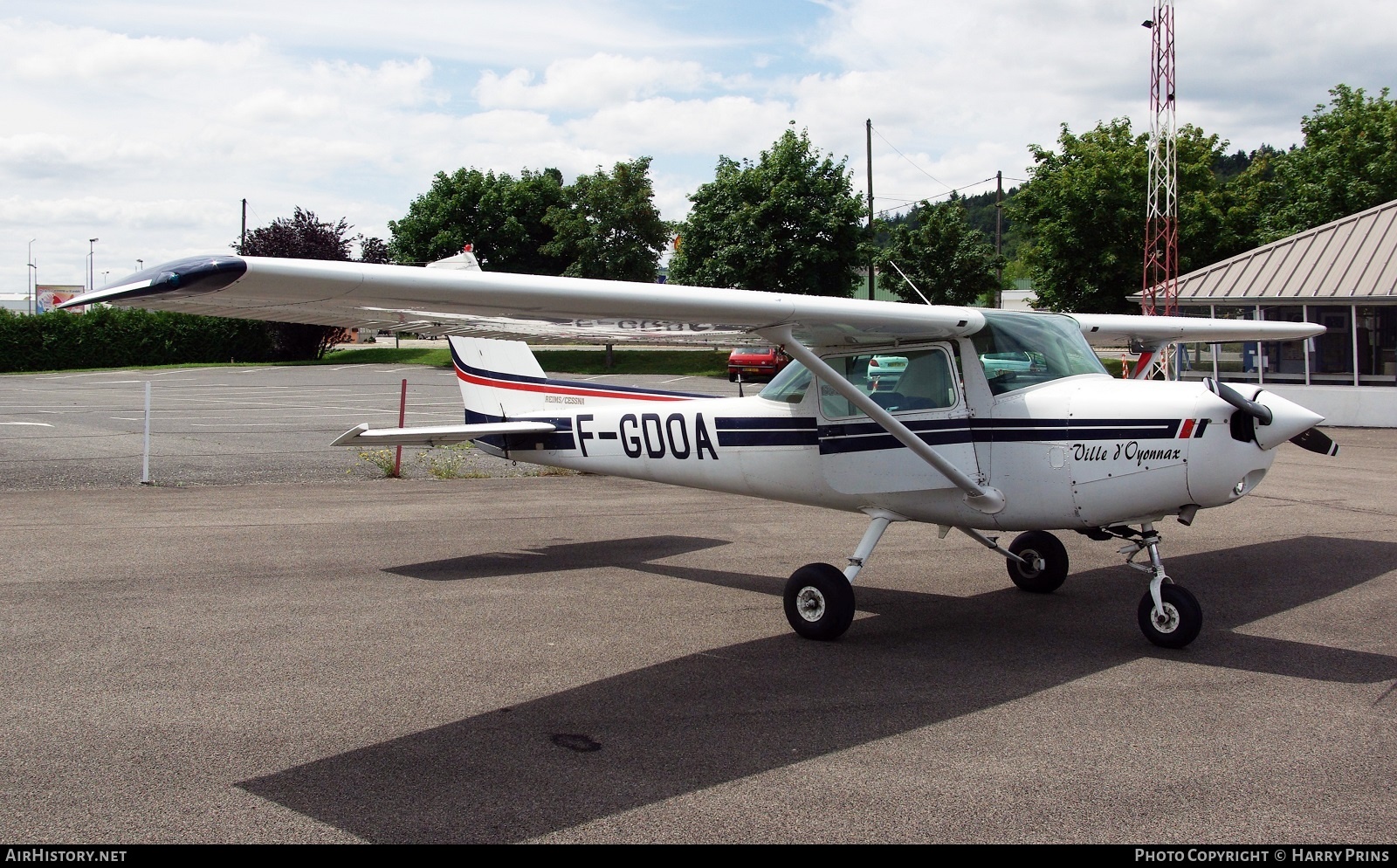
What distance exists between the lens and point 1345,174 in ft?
130

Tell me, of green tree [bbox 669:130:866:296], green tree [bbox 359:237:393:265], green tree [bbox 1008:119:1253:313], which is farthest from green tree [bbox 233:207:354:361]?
green tree [bbox 1008:119:1253:313]

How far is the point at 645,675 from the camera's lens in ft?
21.2

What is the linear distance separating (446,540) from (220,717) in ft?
17.1

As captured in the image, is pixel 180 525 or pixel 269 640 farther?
pixel 180 525

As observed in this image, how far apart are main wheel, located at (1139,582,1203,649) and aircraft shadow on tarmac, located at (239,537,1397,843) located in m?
0.11

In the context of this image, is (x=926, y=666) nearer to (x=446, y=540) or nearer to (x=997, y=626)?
(x=997, y=626)

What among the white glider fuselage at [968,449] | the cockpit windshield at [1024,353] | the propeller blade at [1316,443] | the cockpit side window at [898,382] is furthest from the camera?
the cockpit side window at [898,382]

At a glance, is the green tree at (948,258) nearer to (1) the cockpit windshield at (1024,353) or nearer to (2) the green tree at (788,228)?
(2) the green tree at (788,228)

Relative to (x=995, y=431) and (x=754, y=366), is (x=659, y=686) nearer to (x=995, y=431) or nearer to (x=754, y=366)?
(x=995, y=431)

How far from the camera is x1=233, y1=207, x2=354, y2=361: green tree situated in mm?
54844

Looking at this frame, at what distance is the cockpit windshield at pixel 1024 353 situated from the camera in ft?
24.1

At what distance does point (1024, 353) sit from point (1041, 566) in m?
2.06

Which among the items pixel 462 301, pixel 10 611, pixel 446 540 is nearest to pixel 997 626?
pixel 462 301

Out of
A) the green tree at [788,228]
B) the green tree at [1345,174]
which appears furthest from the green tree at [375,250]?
the green tree at [1345,174]
